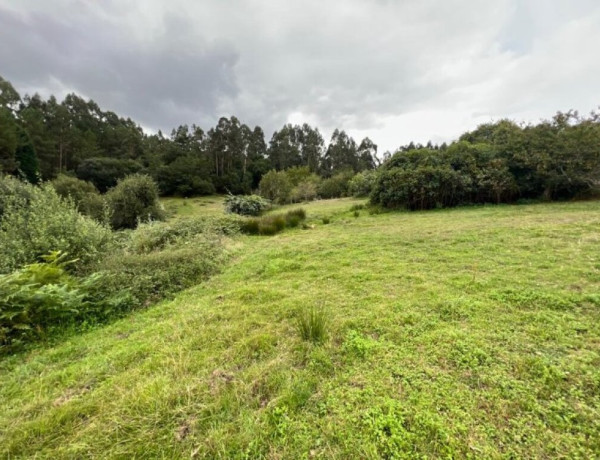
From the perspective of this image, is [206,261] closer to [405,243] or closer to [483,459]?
[405,243]

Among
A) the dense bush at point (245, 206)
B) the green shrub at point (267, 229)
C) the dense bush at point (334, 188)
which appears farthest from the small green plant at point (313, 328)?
the dense bush at point (334, 188)

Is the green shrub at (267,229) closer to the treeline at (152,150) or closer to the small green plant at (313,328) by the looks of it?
the small green plant at (313,328)

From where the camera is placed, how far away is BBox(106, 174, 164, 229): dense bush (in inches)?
596

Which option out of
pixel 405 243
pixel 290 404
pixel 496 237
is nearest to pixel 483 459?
pixel 290 404

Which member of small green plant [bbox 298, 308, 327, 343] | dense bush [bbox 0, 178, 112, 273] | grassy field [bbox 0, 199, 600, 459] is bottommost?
grassy field [bbox 0, 199, 600, 459]

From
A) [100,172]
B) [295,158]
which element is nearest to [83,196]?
[100,172]

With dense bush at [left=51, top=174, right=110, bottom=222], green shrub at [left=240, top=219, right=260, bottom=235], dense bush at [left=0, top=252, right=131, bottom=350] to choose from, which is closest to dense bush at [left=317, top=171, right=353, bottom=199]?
green shrub at [left=240, top=219, right=260, bottom=235]

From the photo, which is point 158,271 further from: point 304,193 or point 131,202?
point 304,193

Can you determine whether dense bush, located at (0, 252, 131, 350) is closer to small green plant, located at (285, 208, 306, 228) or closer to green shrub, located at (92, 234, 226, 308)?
green shrub, located at (92, 234, 226, 308)

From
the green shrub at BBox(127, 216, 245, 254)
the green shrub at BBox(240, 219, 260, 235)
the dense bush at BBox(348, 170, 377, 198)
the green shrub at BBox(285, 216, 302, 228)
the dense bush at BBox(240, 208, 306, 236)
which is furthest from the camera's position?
the dense bush at BBox(348, 170, 377, 198)

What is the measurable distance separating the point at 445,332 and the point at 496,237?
510 cm

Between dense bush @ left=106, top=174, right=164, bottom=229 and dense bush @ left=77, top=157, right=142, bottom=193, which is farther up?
dense bush @ left=77, top=157, right=142, bottom=193

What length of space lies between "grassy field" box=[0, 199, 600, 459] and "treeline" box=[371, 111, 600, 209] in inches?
405

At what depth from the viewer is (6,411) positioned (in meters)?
2.05
